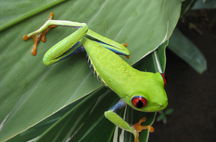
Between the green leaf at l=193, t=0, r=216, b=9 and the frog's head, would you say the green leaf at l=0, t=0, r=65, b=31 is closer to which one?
the frog's head

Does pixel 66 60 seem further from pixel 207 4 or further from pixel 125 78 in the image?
pixel 207 4

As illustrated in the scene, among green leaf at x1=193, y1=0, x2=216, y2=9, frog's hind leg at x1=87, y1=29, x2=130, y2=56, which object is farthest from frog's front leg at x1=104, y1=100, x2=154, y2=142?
green leaf at x1=193, y1=0, x2=216, y2=9

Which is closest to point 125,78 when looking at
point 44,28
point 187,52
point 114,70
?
point 114,70

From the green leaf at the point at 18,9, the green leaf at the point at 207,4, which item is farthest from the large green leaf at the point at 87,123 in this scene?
the green leaf at the point at 207,4

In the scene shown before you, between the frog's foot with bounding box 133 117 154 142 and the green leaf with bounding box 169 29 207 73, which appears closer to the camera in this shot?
the frog's foot with bounding box 133 117 154 142

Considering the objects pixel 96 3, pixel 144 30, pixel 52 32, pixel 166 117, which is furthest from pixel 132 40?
pixel 166 117

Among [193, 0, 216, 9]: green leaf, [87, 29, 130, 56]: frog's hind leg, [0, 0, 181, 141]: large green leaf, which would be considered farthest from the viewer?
[193, 0, 216, 9]: green leaf

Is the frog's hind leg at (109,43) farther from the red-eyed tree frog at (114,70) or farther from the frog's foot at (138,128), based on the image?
the frog's foot at (138,128)
